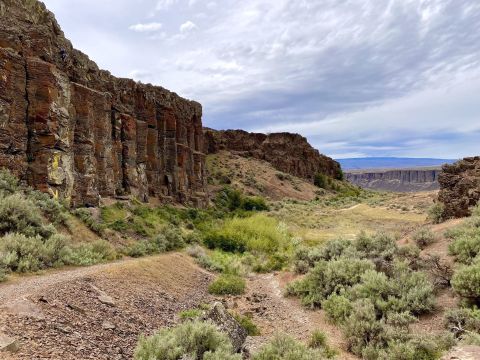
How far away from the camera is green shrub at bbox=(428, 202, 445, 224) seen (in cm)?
1819

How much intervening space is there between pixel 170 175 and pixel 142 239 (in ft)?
58.1

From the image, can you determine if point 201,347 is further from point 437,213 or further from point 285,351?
point 437,213

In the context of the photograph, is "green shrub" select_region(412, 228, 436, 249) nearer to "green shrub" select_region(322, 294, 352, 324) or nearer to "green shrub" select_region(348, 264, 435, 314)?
"green shrub" select_region(348, 264, 435, 314)

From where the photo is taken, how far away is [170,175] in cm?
3944

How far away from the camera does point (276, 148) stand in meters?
93.3

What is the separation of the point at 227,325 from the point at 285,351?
146cm

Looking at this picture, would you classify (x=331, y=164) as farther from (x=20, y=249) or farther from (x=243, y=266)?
(x=20, y=249)

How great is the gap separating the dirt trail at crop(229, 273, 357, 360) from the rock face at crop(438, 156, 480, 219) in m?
8.01

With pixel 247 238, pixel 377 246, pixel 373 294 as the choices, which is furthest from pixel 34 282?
pixel 247 238

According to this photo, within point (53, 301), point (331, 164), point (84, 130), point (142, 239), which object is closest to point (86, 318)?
point (53, 301)

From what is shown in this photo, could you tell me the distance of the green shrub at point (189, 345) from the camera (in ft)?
20.3

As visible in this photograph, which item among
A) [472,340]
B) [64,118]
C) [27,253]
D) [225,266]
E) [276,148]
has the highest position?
[276,148]

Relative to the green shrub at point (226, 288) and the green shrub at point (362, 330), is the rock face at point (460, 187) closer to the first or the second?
the green shrub at point (362, 330)

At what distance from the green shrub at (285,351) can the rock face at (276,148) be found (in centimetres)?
7262
